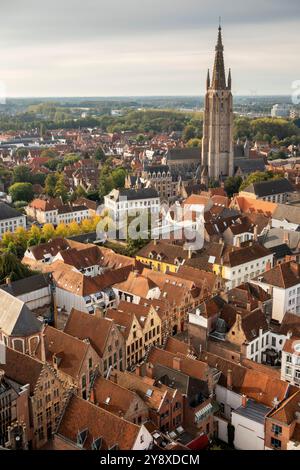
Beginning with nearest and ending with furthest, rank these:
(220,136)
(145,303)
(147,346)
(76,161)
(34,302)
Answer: (147,346) < (145,303) < (34,302) < (220,136) < (76,161)

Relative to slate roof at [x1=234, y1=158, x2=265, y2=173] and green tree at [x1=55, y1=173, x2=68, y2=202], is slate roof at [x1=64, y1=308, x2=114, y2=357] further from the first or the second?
slate roof at [x1=234, y1=158, x2=265, y2=173]

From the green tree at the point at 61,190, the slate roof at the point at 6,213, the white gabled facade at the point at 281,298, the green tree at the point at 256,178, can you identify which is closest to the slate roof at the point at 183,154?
the green tree at the point at 256,178

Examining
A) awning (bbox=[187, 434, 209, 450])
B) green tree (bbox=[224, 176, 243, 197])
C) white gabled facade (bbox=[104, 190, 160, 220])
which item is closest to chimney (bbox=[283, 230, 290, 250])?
white gabled facade (bbox=[104, 190, 160, 220])

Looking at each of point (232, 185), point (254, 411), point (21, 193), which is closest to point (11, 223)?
point (21, 193)

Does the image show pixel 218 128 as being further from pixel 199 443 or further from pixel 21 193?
pixel 199 443

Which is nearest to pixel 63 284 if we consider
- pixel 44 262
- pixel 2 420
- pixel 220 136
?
pixel 44 262

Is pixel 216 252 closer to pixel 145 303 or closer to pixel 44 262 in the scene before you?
pixel 145 303
